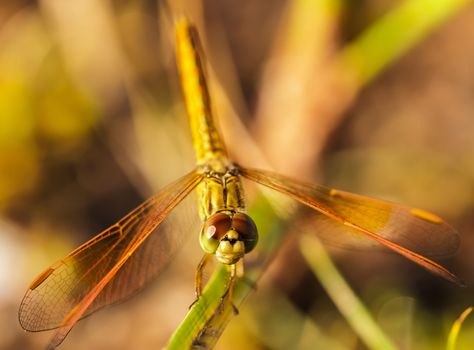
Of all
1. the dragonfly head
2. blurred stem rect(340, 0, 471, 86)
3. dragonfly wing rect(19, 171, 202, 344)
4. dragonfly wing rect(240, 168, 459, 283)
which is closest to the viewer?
dragonfly wing rect(19, 171, 202, 344)

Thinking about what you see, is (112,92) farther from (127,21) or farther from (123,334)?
(123,334)

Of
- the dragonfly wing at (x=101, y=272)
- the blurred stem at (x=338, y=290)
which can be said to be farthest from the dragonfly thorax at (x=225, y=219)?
the blurred stem at (x=338, y=290)

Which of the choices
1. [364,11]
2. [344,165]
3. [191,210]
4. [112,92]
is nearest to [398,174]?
[344,165]

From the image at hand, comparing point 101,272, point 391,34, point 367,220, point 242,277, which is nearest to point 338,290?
point 367,220

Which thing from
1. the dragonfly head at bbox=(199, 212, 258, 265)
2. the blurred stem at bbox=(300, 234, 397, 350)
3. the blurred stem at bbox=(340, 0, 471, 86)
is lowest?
the blurred stem at bbox=(300, 234, 397, 350)

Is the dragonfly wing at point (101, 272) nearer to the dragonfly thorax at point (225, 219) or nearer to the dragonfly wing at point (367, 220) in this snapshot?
the dragonfly thorax at point (225, 219)

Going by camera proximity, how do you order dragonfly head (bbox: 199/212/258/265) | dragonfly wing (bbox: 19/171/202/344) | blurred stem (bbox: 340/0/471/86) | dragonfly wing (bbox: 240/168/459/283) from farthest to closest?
blurred stem (bbox: 340/0/471/86), dragonfly wing (bbox: 240/168/459/283), dragonfly head (bbox: 199/212/258/265), dragonfly wing (bbox: 19/171/202/344)

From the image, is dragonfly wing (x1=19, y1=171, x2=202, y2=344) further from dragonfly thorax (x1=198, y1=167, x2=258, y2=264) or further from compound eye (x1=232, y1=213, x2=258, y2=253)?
compound eye (x1=232, y1=213, x2=258, y2=253)

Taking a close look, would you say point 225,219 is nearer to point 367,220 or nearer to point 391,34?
point 367,220

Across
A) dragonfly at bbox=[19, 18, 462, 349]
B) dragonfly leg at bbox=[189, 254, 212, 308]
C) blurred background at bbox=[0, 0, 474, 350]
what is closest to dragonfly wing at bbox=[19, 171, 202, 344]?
dragonfly at bbox=[19, 18, 462, 349]
